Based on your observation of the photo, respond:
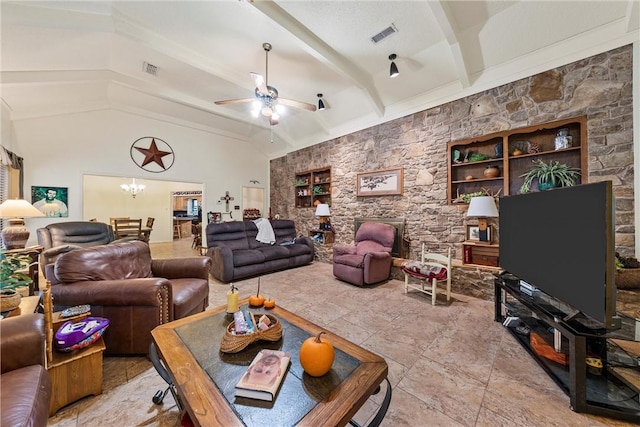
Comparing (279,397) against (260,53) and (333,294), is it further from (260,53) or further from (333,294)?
(260,53)

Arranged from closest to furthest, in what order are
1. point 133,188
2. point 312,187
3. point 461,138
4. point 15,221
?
point 15,221 → point 461,138 → point 312,187 → point 133,188

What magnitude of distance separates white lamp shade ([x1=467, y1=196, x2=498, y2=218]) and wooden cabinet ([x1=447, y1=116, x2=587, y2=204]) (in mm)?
391

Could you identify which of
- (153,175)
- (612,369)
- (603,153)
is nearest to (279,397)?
(612,369)

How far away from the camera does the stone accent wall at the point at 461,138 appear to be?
2547 mm

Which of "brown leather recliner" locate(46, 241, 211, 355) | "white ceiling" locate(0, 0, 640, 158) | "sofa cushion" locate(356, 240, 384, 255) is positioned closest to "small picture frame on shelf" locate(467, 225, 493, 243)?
"sofa cushion" locate(356, 240, 384, 255)

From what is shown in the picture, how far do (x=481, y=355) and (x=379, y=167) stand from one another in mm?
3485

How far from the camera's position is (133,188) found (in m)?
7.64

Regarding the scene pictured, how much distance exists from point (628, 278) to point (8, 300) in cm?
495

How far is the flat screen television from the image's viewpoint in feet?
4.42

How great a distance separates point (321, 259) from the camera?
561 centimetres

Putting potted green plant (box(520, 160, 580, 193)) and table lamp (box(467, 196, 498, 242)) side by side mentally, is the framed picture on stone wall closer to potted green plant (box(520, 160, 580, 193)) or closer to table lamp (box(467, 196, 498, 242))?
table lamp (box(467, 196, 498, 242))

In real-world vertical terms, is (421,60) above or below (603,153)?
above

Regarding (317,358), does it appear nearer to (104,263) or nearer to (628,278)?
(104,263)

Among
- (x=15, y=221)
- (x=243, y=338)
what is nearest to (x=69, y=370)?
(x=243, y=338)
